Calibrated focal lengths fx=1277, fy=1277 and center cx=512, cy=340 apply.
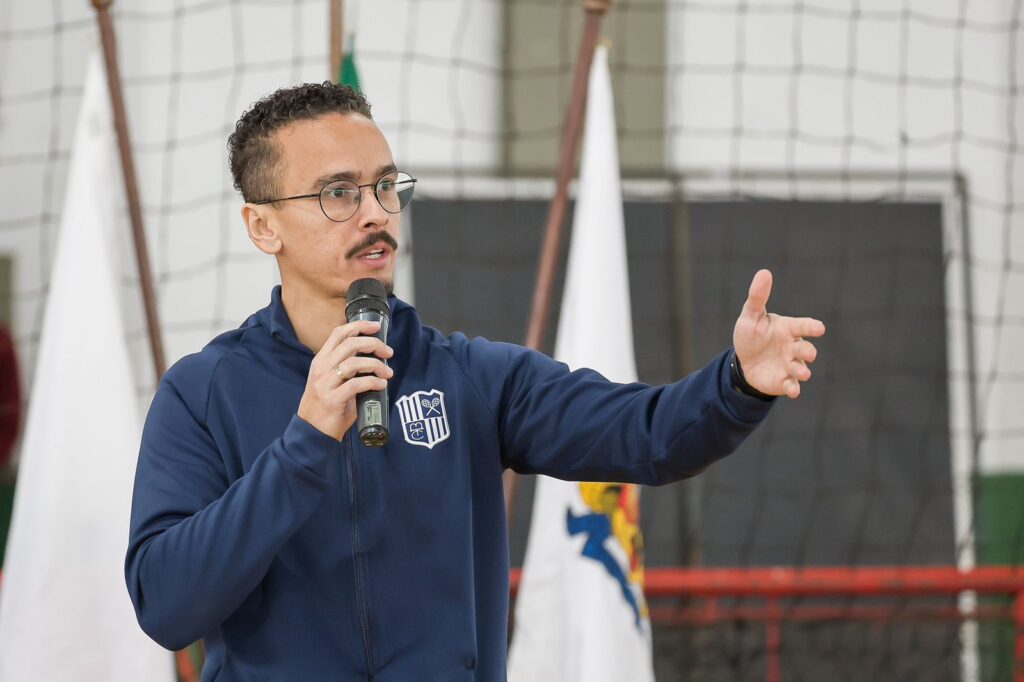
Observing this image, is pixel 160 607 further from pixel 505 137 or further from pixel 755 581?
pixel 505 137

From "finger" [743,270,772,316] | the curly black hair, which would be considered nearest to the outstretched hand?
"finger" [743,270,772,316]

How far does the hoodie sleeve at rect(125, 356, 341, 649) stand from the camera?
50.4 inches

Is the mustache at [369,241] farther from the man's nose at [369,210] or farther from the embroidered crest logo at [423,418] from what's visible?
the embroidered crest logo at [423,418]

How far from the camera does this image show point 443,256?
17.0 feet

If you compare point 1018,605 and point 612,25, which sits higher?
point 612,25

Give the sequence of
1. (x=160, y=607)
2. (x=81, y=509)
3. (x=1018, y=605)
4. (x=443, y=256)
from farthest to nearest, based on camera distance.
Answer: (x=443, y=256) < (x=1018, y=605) < (x=81, y=509) < (x=160, y=607)

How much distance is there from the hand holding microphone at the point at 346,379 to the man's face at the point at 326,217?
185mm

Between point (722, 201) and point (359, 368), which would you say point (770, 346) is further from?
point (722, 201)

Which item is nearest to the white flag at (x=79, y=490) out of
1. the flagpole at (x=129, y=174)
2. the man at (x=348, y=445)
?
the flagpole at (x=129, y=174)

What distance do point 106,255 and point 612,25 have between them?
3.22 meters

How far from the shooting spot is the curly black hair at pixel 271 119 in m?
1.54

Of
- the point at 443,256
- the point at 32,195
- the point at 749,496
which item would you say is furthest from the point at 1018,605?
the point at 32,195

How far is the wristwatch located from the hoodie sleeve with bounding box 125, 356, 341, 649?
42 cm

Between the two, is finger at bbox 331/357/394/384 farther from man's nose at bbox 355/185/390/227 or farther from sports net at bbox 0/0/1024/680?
sports net at bbox 0/0/1024/680
